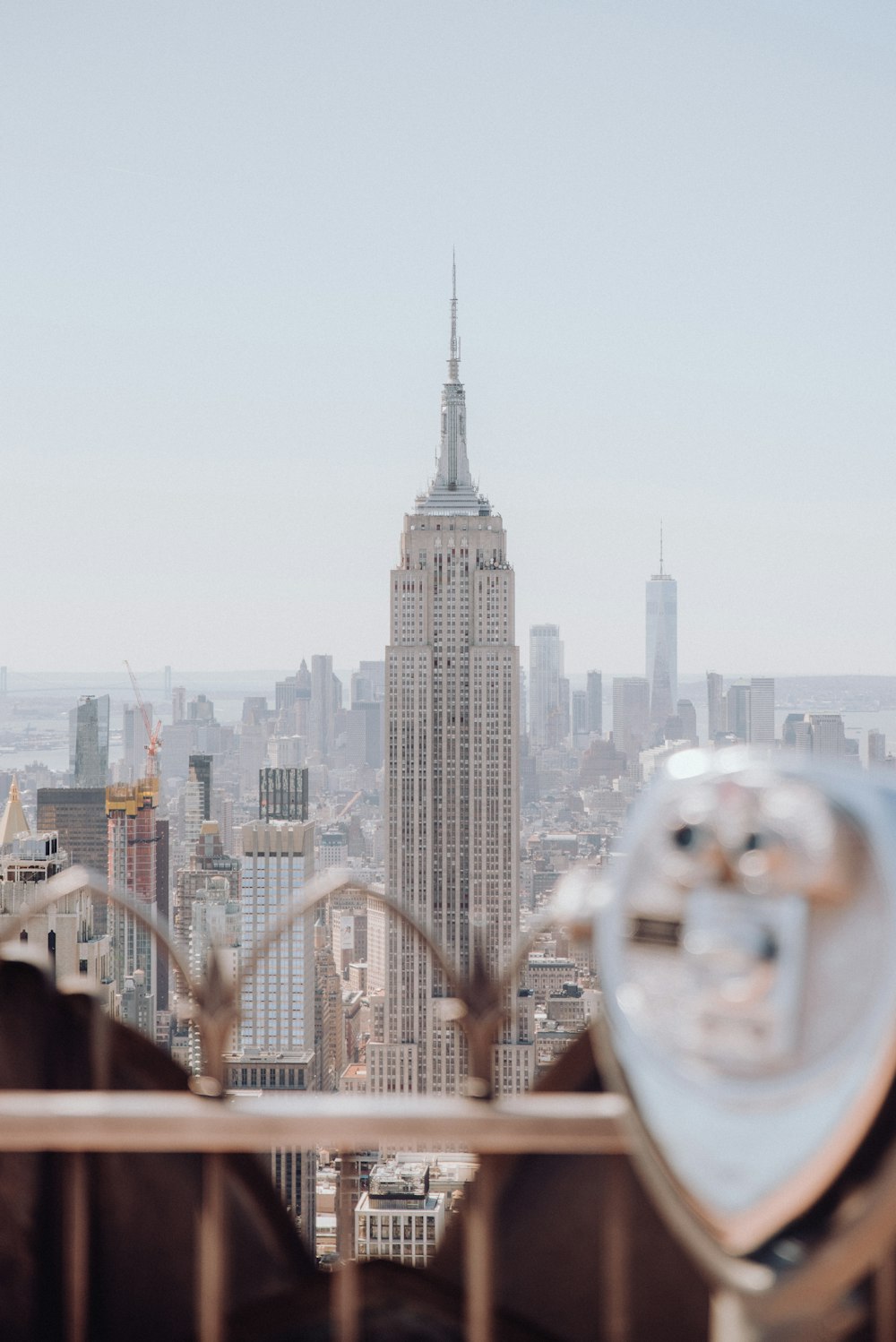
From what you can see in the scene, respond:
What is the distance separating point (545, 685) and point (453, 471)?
485 centimetres

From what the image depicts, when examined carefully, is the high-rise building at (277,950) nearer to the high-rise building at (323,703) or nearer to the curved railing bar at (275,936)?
the curved railing bar at (275,936)

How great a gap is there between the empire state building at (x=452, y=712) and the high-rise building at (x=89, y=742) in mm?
5908

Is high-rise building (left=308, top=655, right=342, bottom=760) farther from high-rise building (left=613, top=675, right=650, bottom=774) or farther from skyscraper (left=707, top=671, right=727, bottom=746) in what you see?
skyscraper (left=707, top=671, right=727, bottom=746)

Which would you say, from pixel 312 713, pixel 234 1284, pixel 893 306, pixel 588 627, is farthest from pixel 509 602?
pixel 234 1284

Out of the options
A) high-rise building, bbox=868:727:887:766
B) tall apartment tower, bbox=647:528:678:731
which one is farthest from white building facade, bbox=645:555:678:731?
high-rise building, bbox=868:727:887:766

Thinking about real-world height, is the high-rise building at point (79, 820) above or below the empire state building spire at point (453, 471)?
below

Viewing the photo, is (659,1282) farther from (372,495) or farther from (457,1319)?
(372,495)

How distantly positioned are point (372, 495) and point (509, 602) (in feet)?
18.5

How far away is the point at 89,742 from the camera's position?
20219 millimetres

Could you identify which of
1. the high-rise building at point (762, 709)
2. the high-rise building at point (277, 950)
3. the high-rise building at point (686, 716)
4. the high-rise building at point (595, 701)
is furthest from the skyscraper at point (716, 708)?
the high-rise building at point (595, 701)

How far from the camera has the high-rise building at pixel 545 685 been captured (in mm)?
22469

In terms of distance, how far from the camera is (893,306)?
24.4m

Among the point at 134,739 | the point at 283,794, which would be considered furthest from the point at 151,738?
the point at 283,794

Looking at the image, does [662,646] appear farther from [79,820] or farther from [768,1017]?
[768,1017]
